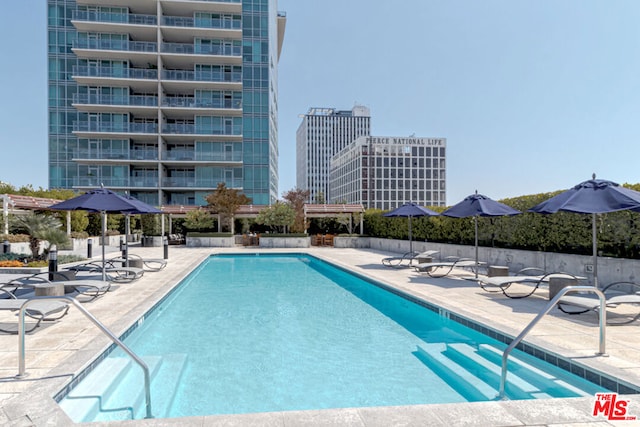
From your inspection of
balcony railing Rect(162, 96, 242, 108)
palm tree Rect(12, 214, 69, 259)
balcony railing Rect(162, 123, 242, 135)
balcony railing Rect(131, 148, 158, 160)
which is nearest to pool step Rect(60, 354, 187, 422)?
palm tree Rect(12, 214, 69, 259)

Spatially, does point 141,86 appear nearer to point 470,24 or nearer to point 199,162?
point 199,162

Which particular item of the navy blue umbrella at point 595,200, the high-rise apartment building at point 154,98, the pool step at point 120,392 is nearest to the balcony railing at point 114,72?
the high-rise apartment building at point 154,98

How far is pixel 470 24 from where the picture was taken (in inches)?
712

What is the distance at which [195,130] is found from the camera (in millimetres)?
35469

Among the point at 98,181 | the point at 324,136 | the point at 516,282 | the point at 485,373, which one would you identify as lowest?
the point at 485,373

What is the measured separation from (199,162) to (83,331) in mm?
31823

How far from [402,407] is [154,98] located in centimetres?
3803

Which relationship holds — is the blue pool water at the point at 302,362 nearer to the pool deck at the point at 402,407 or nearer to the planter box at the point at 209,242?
the pool deck at the point at 402,407

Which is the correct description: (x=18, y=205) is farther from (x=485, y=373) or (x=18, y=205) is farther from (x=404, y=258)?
(x=485, y=373)

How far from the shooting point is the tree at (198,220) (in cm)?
2539

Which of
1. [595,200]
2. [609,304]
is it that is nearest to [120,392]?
[609,304]

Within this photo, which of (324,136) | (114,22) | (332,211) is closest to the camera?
(332,211)

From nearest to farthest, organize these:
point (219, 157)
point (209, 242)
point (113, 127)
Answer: point (209, 242) → point (113, 127) → point (219, 157)

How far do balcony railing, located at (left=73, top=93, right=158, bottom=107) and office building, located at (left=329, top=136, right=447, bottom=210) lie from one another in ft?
244
